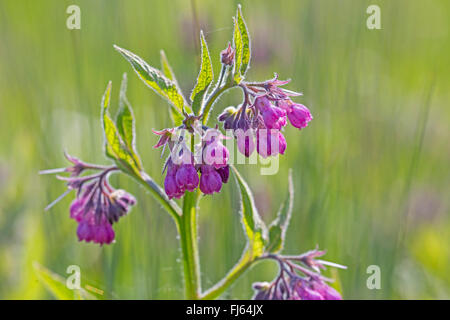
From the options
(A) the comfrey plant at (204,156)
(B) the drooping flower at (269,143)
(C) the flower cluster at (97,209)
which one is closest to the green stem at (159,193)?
(A) the comfrey plant at (204,156)

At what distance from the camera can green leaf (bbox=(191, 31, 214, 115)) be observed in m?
1.61

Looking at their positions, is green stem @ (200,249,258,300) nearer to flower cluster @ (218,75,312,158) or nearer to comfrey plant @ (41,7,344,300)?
comfrey plant @ (41,7,344,300)

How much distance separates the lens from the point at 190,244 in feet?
6.17

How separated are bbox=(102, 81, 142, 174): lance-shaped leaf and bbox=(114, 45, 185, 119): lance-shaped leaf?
233mm

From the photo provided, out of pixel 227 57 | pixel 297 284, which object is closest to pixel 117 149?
pixel 227 57

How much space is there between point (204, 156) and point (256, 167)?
222 centimetres

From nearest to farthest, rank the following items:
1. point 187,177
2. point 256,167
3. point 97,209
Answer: point 187,177, point 97,209, point 256,167

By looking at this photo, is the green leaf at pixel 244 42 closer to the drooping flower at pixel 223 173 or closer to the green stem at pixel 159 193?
the drooping flower at pixel 223 173

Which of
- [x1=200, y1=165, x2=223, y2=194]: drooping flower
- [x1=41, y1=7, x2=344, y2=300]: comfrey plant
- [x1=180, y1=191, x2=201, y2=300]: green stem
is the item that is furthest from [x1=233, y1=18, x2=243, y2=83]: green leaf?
[x1=180, y1=191, x2=201, y2=300]: green stem

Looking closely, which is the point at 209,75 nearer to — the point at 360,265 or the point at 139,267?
the point at 139,267

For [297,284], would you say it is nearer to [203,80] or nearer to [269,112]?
[269,112]
